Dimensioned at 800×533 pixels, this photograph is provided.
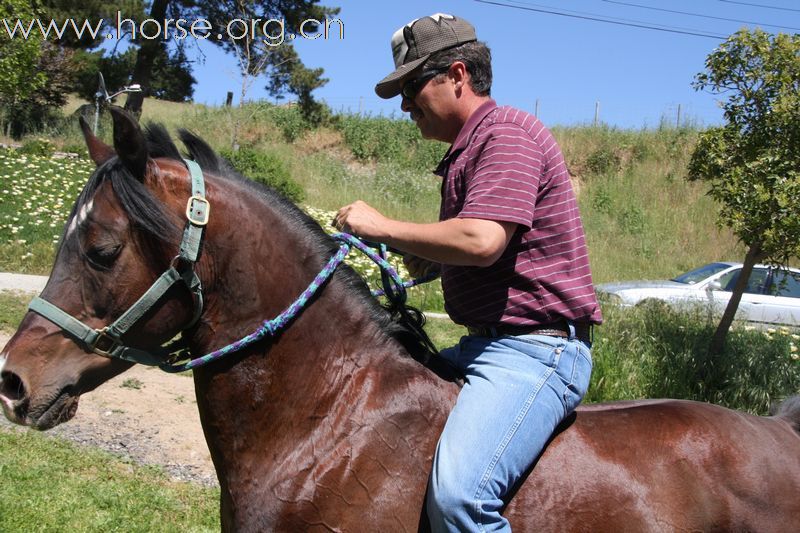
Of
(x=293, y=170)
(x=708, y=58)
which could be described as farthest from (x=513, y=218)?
(x=293, y=170)

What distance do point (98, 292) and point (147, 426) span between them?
14.1 feet

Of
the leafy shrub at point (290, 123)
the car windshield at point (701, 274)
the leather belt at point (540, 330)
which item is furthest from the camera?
the leafy shrub at point (290, 123)

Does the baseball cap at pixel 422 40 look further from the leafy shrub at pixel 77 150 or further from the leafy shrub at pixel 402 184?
the leafy shrub at pixel 77 150

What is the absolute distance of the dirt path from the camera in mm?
5238

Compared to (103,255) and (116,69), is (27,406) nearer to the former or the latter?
(103,255)

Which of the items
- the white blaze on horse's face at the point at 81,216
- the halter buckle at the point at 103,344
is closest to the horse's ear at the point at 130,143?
the white blaze on horse's face at the point at 81,216

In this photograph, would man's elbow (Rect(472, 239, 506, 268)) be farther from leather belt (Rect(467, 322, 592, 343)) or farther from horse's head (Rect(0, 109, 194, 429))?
horse's head (Rect(0, 109, 194, 429))

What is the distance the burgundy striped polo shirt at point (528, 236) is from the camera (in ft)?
6.89

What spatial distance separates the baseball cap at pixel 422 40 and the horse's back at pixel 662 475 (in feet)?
4.29

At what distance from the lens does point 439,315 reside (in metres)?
10.9

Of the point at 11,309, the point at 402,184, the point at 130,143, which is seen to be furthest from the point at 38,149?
the point at 130,143

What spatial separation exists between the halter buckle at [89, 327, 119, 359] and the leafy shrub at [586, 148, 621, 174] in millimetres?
27342

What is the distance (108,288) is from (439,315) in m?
9.18

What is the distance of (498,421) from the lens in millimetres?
2025
